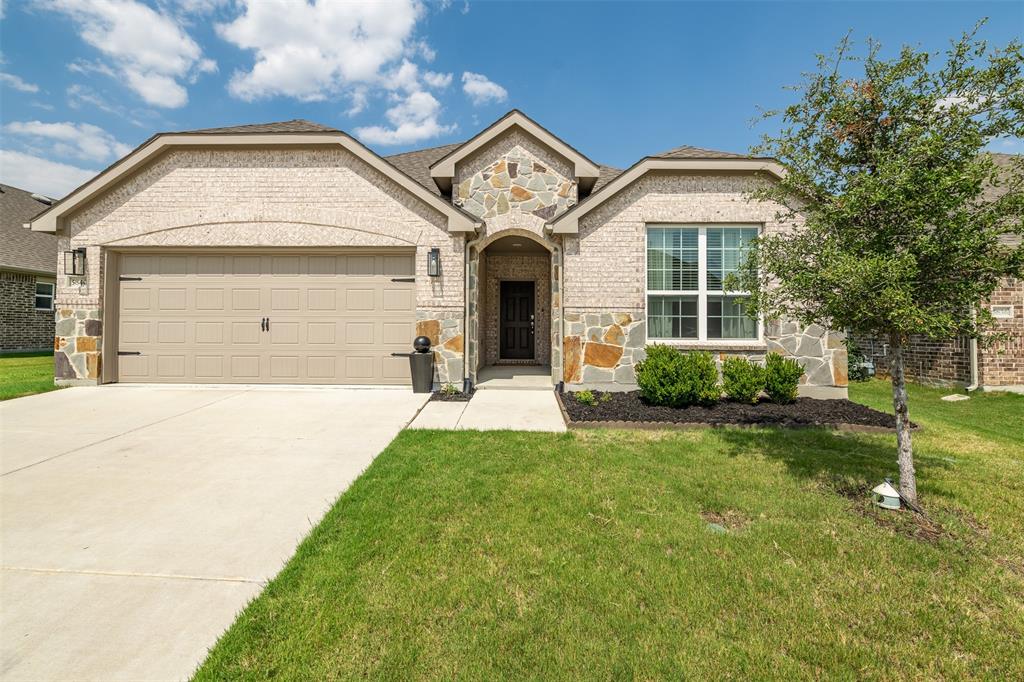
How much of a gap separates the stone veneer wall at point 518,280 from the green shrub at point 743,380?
5554 mm

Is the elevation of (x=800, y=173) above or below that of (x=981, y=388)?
above

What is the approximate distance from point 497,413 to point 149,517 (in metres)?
4.21

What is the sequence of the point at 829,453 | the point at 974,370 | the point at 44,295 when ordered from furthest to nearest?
the point at 44,295 → the point at 974,370 → the point at 829,453

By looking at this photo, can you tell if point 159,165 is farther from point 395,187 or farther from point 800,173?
point 800,173

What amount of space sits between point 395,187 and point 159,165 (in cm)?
473

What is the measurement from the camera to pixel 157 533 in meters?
3.04

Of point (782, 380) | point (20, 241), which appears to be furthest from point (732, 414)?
point (20, 241)

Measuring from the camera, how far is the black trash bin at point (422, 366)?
7781 mm

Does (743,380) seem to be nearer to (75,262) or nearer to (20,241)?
(75,262)

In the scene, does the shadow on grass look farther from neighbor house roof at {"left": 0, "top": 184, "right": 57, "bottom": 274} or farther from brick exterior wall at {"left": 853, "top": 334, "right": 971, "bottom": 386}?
neighbor house roof at {"left": 0, "top": 184, "right": 57, "bottom": 274}

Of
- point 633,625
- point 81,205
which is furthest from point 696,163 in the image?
point 81,205

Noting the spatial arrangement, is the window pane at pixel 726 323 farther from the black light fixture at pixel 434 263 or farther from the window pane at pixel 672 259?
the black light fixture at pixel 434 263

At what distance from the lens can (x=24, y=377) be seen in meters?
9.23

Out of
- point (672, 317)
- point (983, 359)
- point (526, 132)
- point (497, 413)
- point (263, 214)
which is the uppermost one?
point (526, 132)
